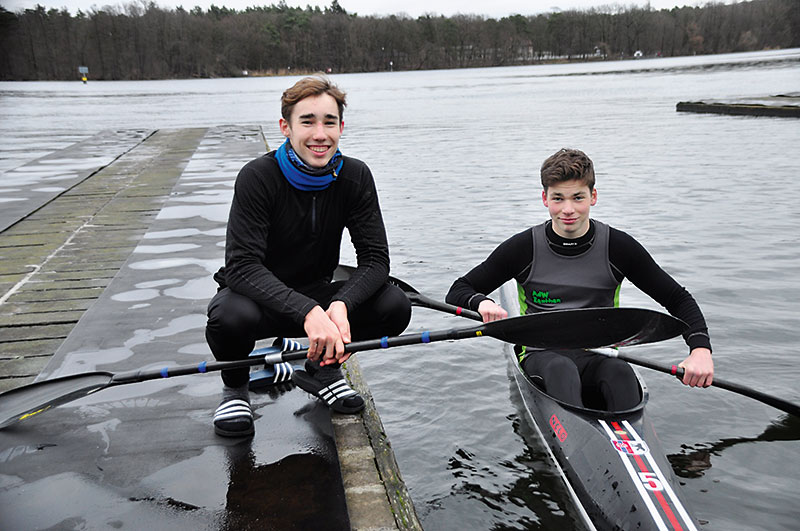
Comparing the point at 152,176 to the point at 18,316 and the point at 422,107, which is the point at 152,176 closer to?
the point at 18,316

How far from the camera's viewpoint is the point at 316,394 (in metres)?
3.87

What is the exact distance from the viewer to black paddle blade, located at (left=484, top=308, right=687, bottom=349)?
3.60 m

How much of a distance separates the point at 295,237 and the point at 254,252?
263mm

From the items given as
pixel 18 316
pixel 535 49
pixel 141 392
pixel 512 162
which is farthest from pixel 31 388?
pixel 535 49

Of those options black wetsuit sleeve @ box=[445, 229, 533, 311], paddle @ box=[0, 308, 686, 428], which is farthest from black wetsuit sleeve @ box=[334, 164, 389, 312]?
black wetsuit sleeve @ box=[445, 229, 533, 311]

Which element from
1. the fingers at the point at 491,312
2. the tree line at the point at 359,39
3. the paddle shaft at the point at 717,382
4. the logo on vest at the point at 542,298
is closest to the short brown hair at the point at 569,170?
the logo on vest at the point at 542,298

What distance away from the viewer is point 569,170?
399 centimetres

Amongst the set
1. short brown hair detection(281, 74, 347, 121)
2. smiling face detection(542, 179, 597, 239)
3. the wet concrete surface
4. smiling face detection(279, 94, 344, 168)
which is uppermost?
short brown hair detection(281, 74, 347, 121)

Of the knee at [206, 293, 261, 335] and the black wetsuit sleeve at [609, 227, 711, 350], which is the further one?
the black wetsuit sleeve at [609, 227, 711, 350]

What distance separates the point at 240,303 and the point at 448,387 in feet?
8.07

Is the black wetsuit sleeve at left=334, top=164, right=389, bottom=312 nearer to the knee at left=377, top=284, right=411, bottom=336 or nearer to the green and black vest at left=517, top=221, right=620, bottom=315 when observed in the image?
the knee at left=377, top=284, right=411, bottom=336

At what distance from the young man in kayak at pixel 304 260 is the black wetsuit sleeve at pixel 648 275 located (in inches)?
50.5

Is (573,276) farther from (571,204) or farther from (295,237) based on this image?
(295,237)

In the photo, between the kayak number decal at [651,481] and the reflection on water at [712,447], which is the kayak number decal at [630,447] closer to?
the kayak number decal at [651,481]
